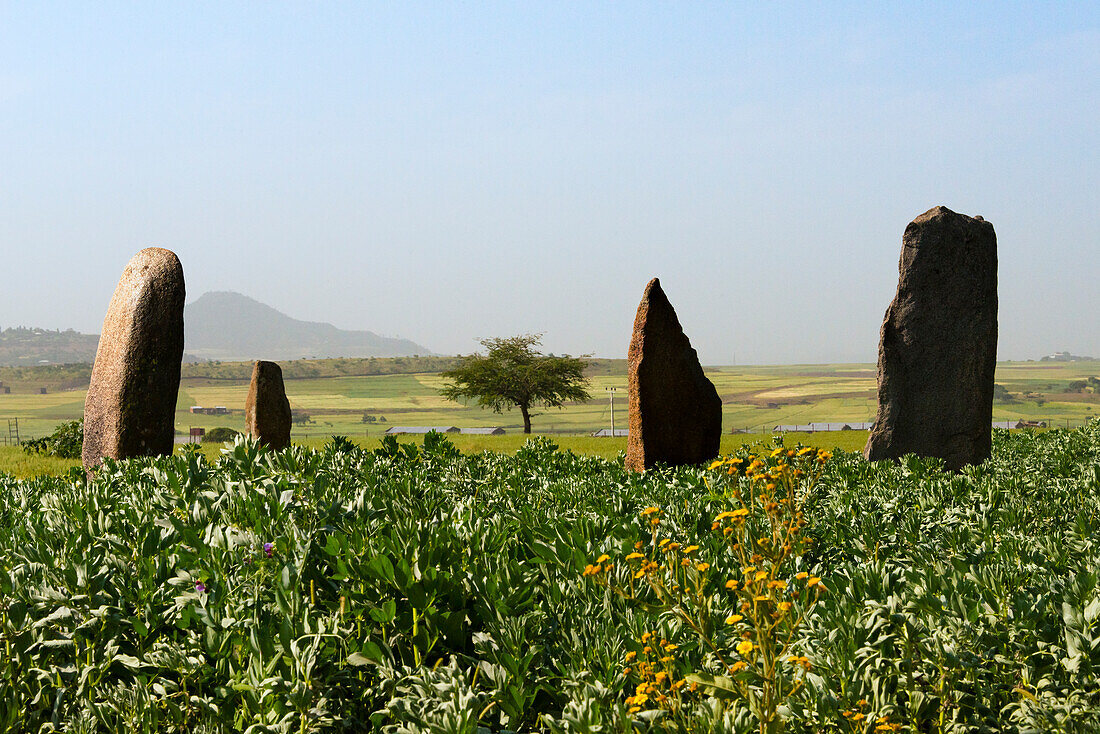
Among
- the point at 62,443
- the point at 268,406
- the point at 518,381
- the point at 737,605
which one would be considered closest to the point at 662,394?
the point at 737,605

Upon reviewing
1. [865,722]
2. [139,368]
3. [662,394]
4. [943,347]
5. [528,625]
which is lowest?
[865,722]

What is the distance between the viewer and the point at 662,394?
11281 mm

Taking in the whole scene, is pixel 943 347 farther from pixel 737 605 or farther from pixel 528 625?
pixel 528 625

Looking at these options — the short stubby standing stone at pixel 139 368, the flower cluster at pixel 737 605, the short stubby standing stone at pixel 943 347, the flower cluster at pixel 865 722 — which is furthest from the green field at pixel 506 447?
the flower cluster at pixel 865 722

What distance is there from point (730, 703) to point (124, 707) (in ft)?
7.75

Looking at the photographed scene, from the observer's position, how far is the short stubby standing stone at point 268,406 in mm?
17797

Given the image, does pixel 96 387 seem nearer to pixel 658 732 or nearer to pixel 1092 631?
pixel 658 732

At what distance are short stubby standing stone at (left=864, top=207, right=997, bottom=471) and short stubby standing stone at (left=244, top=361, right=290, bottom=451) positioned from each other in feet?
40.6

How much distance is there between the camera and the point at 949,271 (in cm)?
1120

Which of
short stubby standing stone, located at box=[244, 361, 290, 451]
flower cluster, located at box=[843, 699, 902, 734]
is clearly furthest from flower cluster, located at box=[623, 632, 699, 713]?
short stubby standing stone, located at box=[244, 361, 290, 451]

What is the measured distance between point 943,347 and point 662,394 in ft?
12.7

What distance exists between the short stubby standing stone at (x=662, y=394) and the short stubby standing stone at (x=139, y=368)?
261 inches

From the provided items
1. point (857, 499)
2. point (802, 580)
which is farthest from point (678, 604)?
point (857, 499)

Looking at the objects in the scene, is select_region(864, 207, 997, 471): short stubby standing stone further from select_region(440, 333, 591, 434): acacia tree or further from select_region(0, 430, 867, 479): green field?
select_region(440, 333, 591, 434): acacia tree
